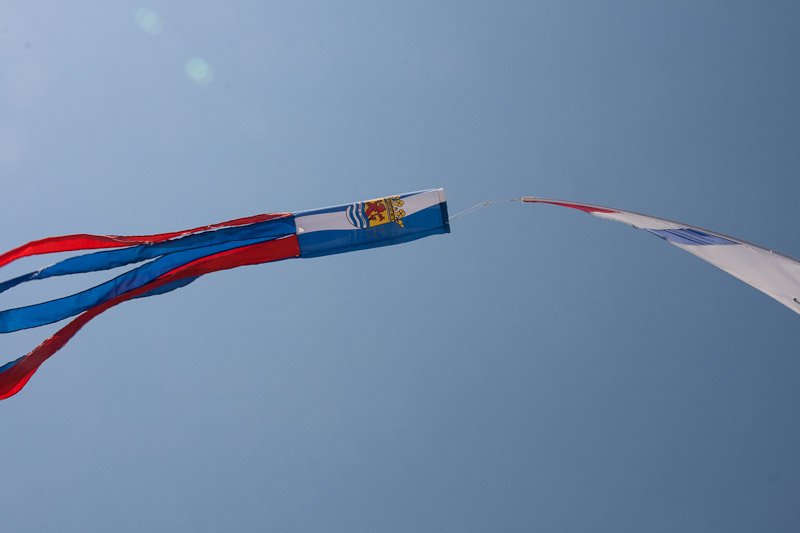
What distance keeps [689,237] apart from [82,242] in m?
11.5

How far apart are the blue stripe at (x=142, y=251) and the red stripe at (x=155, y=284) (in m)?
0.35

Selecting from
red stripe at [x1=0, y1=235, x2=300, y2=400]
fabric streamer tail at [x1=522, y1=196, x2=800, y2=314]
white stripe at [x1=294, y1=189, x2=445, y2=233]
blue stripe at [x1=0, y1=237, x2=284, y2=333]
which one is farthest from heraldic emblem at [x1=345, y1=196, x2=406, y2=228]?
fabric streamer tail at [x1=522, y1=196, x2=800, y2=314]

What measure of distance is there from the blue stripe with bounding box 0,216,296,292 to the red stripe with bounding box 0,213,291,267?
0.38ft

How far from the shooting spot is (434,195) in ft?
44.7

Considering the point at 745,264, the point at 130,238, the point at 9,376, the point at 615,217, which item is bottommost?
the point at 9,376

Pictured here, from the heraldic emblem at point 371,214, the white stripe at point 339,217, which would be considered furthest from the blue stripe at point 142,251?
the heraldic emblem at point 371,214

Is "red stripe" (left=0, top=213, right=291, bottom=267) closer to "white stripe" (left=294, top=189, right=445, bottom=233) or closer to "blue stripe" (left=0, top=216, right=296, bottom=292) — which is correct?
"blue stripe" (left=0, top=216, right=296, bottom=292)

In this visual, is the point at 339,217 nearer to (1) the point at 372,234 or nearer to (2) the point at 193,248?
(1) the point at 372,234

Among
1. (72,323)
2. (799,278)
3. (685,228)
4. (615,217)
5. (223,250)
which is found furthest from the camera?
(223,250)

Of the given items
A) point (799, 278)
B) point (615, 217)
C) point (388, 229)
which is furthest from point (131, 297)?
point (799, 278)

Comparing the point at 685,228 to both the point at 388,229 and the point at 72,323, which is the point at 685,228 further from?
the point at 72,323

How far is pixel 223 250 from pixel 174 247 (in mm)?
1035

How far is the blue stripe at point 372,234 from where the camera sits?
13.5m

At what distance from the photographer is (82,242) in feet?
39.7
